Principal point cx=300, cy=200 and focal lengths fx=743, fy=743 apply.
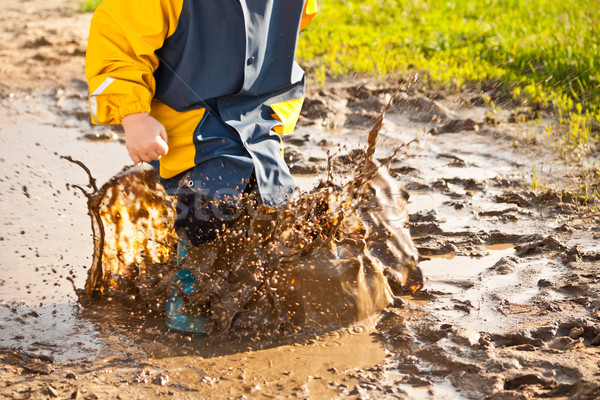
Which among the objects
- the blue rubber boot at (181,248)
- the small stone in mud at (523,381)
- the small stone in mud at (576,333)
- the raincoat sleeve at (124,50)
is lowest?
the small stone in mud at (523,381)

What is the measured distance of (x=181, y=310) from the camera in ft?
9.22

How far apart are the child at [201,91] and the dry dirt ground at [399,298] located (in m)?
0.39

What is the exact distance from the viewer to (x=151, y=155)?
8.14ft

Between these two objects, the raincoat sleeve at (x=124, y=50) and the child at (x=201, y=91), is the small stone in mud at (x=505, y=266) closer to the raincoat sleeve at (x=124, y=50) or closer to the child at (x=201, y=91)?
the child at (x=201, y=91)

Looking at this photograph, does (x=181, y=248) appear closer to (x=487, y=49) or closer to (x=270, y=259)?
(x=270, y=259)

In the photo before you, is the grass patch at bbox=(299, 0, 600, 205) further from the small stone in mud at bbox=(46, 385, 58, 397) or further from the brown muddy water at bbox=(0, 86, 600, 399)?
the small stone in mud at bbox=(46, 385, 58, 397)

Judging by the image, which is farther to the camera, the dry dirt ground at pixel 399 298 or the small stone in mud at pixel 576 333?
the small stone in mud at pixel 576 333

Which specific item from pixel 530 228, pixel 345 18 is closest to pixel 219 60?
pixel 530 228

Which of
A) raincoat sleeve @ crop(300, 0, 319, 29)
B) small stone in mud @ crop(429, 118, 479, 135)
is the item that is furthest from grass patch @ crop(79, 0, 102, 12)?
raincoat sleeve @ crop(300, 0, 319, 29)

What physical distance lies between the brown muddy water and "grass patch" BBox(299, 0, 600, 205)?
0.59 meters

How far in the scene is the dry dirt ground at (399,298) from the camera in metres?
2.40

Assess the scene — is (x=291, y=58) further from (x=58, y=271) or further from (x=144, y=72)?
(x=58, y=271)

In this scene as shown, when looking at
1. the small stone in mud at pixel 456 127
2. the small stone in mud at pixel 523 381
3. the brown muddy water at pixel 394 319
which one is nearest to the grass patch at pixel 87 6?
the brown muddy water at pixel 394 319

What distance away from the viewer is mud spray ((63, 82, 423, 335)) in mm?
2744
